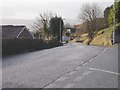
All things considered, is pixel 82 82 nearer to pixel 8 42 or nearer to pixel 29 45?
pixel 8 42

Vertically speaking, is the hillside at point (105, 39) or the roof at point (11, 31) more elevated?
the roof at point (11, 31)

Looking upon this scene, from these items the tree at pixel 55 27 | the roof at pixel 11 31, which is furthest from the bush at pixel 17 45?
the tree at pixel 55 27

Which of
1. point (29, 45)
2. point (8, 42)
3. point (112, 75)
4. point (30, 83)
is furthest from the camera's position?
point (29, 45)

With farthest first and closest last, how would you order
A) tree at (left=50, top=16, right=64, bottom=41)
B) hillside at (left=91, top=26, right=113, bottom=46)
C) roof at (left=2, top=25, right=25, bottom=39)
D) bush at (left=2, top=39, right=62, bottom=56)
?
tree at (left=50, top=16, right=64, bottom=41) < roof at (left=2, top=25, right=25, bottom=39) < hillside at (left=91, top=26, right=113, bottom=46) < bush at (left=2, top=39, right=62, bottom=56)

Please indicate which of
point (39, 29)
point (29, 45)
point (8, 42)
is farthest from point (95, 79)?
point (39, 29)

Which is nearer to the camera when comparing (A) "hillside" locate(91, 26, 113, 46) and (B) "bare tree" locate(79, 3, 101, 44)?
(A) "hillside" locate(91, 26, 113, 46)

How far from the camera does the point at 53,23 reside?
56.2 metres

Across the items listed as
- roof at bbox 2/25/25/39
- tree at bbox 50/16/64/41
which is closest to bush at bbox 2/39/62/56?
roof at bbox 2/25/25/39

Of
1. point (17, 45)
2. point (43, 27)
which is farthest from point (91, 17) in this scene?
point (17, 45)

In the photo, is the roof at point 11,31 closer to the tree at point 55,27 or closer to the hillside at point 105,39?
the tree at point 55,27

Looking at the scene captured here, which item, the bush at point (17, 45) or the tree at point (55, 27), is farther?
the tree at point (55, 27)

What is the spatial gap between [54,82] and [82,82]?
93 cm

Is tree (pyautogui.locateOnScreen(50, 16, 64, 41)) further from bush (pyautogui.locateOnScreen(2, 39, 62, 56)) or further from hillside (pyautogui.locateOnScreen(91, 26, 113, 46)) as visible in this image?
bush (pyautogui.locateOnScreen(2, 39, 62, 56))

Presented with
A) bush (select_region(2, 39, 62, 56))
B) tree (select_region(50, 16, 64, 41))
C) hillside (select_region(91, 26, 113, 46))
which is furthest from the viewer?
tree (select_region(50, 16, 64, 41))
